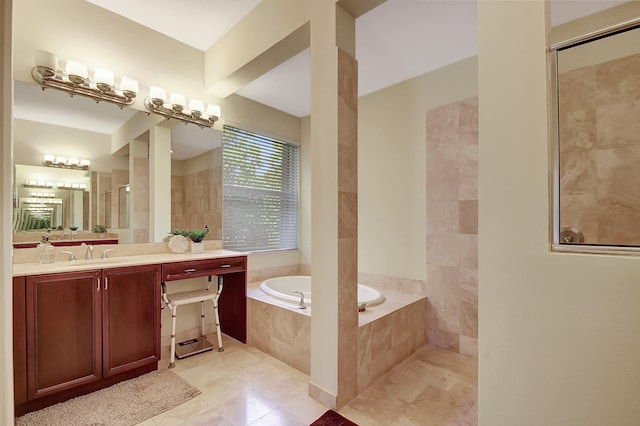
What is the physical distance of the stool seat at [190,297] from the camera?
241 centimetres

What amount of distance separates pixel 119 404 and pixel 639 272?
271 cm

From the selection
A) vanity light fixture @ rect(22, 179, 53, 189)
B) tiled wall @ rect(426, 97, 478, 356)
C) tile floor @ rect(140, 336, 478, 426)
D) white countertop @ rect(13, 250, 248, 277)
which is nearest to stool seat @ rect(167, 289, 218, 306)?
white countertop @ rect(13, 250, 248, 277)

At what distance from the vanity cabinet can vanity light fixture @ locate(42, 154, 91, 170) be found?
970mm

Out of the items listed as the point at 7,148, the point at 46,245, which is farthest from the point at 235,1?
the point at 46,245

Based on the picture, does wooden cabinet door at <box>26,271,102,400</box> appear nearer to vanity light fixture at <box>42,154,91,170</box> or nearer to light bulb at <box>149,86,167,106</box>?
vanity light fixture at <box>42,154,91,170</box>

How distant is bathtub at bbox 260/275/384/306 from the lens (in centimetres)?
269

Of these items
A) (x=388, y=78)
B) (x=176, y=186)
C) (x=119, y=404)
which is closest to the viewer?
(x=119, y=404)

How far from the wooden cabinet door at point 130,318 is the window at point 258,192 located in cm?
123

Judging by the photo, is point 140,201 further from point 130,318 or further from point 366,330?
point 366,330

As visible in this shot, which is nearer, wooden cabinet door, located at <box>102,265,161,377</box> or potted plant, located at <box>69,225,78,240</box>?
wooden cabinet door, located at <box>102,265,161,377</box>

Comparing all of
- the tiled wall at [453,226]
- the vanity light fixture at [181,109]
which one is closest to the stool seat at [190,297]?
the vanity light fixture at [181,109]

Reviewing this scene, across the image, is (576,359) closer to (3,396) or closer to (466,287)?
(466,287)

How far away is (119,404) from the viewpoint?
1855 mm

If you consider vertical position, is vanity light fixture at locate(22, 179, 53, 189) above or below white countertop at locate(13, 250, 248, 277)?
above
